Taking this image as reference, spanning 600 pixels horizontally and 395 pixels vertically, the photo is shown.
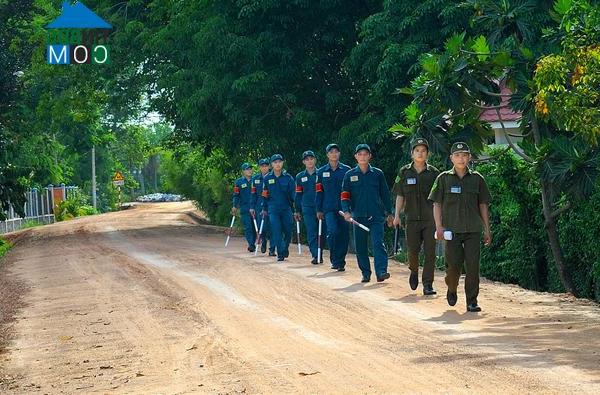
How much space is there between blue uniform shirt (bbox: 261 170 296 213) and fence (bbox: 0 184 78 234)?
38.8 metres

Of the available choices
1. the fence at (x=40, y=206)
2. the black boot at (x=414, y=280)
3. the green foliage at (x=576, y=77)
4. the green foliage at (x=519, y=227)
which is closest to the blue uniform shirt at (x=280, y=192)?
the green foliage at (x=519, y=227)

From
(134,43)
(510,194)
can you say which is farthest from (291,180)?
(134,43)

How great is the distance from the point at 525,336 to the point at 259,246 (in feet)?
48.6

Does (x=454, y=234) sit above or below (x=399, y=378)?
above

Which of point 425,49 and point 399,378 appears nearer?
point 399,378

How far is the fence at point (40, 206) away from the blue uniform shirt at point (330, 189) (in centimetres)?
4231

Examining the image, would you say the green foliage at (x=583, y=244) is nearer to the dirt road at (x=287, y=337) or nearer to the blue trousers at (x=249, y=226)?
the dirt road at (x=287, y=337)

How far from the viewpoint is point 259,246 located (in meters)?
26.8

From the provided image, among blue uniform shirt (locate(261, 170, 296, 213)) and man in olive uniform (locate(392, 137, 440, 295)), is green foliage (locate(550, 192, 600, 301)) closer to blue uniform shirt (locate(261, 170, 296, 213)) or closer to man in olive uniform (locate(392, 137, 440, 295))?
man in olive uniform (locate(392, 137, 440, 295))

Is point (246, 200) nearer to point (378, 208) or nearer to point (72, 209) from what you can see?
point (378, 208)

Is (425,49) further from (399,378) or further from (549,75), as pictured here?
(399,378)

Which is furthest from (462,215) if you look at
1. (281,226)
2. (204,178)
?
(204,178)

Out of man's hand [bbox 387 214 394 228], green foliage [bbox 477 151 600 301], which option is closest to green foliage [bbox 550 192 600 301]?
green foliage [bbox 477 151 600 301]

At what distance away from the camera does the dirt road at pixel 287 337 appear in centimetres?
1009
